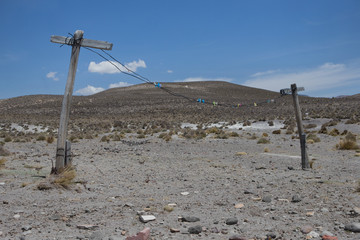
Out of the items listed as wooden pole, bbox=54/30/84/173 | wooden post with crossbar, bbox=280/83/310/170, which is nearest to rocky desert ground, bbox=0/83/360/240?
wooden post with crossbar, bbox=280/83/310/170

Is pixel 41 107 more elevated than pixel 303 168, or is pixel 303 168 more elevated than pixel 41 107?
pixel 41 107

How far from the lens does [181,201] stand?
7.45 meters

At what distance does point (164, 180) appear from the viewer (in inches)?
397

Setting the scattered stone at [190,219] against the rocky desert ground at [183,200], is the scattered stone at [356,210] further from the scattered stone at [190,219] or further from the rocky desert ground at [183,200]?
the scattered stone at [190,219]

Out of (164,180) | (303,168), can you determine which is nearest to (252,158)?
(303,168)

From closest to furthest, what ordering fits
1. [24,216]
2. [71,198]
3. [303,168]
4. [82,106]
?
[24,216] → [71,198] → [303,168] → [82,106]

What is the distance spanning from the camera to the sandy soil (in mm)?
5503

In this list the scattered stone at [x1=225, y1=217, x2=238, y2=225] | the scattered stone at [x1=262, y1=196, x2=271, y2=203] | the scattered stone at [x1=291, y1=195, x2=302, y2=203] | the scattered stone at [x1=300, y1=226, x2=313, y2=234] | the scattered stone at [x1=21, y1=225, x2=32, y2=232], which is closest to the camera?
the scattered stone at [x1=300, y1=226, x2=313, y2=234]

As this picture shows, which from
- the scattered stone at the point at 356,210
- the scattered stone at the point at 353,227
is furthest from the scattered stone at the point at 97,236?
the scattered stone at the point at 356,210

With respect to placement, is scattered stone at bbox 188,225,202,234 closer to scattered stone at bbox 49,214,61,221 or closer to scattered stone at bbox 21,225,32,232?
scattered stone at bbox 49,214,61,221

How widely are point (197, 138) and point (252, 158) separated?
10.1 m

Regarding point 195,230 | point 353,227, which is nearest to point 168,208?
point 195,230

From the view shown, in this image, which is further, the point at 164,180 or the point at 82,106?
the point at 82,106

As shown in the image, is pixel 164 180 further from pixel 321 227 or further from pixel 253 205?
pixel 321 227
